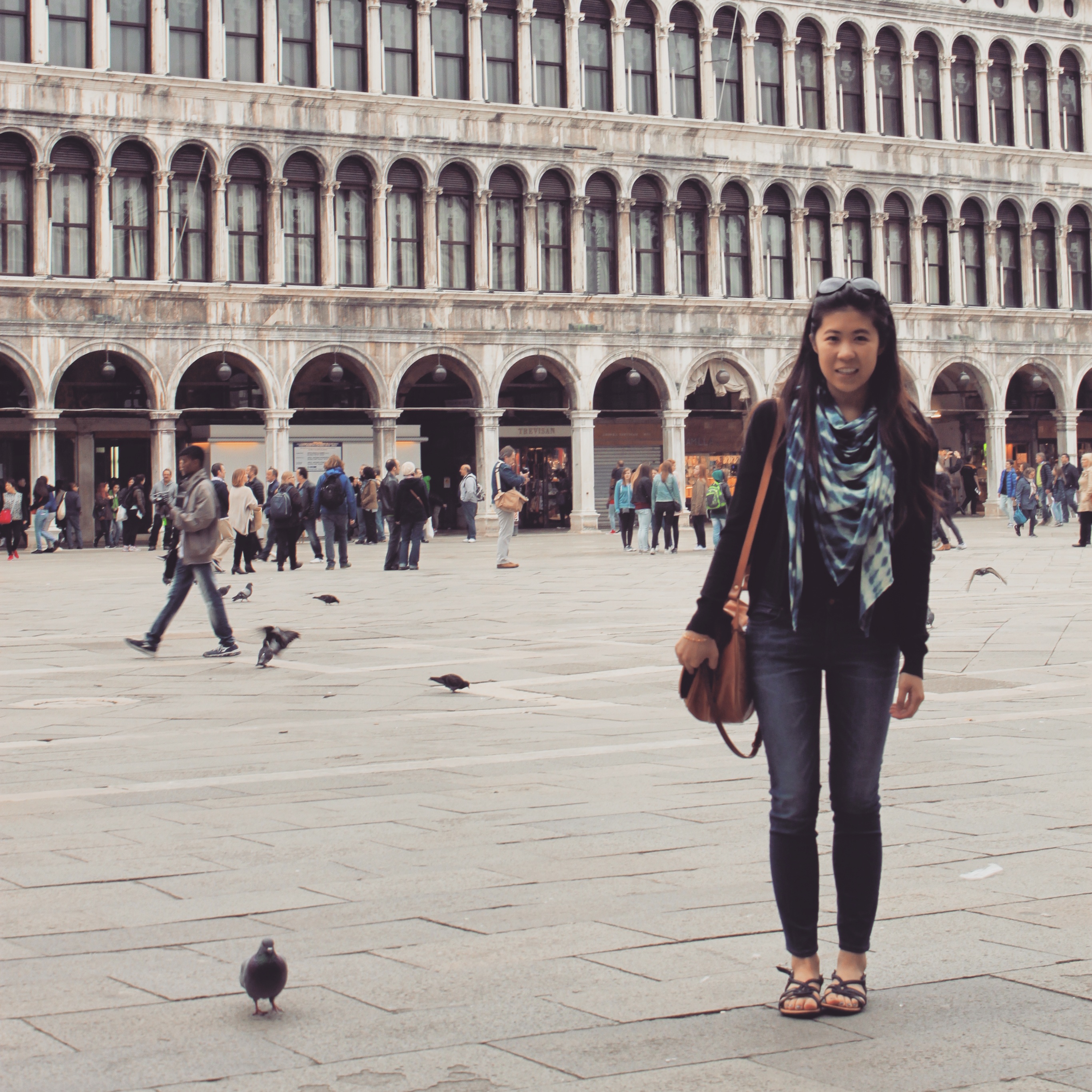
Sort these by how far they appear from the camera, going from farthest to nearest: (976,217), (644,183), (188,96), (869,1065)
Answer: (976,217)
(644,183)
(188,96)
(869,1065)

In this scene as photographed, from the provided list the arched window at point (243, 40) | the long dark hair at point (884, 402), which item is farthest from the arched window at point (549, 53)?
the long dark hair at point (884, 402)

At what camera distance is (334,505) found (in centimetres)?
2370

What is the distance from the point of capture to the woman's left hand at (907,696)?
12.4ft

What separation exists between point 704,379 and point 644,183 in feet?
16.3

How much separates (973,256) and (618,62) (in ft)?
36.5

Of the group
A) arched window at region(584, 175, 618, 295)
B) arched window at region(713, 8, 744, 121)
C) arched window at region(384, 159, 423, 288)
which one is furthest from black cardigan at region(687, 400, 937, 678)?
arched window at region(713, 8, 744, 121)

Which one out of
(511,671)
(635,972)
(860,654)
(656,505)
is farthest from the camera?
(656,505)

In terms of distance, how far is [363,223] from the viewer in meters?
36.2

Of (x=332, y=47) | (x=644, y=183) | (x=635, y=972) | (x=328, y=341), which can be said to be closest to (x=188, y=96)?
(x=332, y=47)

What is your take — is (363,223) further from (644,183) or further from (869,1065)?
(869,1065)

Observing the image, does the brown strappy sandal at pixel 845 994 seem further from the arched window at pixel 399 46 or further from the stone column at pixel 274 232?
the arched window at pixel 399 46

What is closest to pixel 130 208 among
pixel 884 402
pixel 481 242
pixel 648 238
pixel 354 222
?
pixel 354 222

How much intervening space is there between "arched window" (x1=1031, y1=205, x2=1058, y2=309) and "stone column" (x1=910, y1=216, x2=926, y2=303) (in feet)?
11.8

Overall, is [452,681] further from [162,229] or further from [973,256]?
[973,256]
